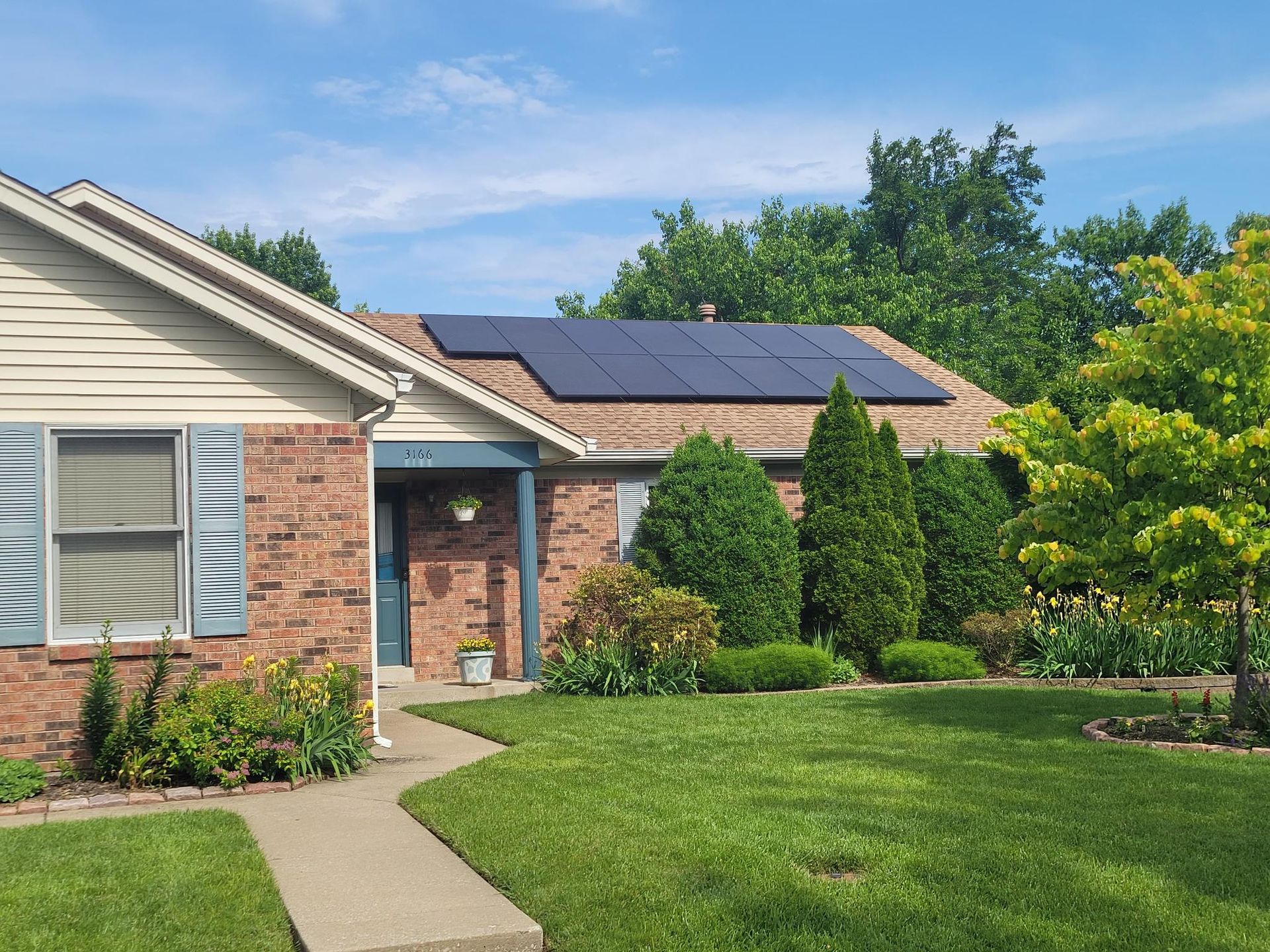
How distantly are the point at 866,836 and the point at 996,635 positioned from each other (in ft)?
30.8

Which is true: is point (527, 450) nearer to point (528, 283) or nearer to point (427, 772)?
point (427, 772)

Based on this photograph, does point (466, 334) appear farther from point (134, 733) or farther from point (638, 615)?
point (134, 733)

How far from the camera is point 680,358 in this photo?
19391 mm

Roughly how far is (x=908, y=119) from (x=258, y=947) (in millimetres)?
44755

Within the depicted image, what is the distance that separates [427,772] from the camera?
8617 mm

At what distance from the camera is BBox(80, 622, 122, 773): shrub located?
8.27m

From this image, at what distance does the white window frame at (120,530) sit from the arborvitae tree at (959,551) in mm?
10201

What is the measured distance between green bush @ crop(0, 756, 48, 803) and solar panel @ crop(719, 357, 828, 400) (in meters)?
12.3

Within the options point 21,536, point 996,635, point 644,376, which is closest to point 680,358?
point 644,376

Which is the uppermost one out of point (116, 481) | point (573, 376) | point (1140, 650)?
point (573, 376)

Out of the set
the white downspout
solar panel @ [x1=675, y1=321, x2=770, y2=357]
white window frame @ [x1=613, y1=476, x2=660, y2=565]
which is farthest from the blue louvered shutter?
solar panel @ [x1=675, y1=321, x2=770, y2=357]

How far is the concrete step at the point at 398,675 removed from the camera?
14.8 meters

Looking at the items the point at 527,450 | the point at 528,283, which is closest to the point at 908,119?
the point at 528,283

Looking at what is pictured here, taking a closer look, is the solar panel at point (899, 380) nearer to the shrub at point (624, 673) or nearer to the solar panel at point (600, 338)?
the solar panel at point (600, 338)
